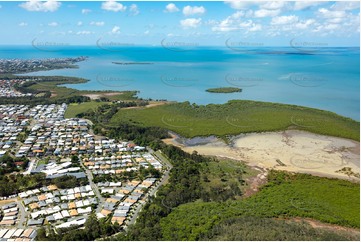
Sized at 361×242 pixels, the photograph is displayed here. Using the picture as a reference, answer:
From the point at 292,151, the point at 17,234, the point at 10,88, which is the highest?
the point at 10,88

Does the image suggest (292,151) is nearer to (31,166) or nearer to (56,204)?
(56,204)

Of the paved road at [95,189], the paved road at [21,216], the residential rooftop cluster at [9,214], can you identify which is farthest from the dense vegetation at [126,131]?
the residential rooftop cluster at [9,214]

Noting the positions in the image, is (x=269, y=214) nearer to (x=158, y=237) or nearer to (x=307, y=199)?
(x=307, y=199)

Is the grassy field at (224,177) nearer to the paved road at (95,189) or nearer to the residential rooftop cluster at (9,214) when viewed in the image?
the paved road at (95,189)

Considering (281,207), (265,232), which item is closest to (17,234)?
(265,232)

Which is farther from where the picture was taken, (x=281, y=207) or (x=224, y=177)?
(x=224, y=177)

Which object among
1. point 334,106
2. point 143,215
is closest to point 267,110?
point 334,106
